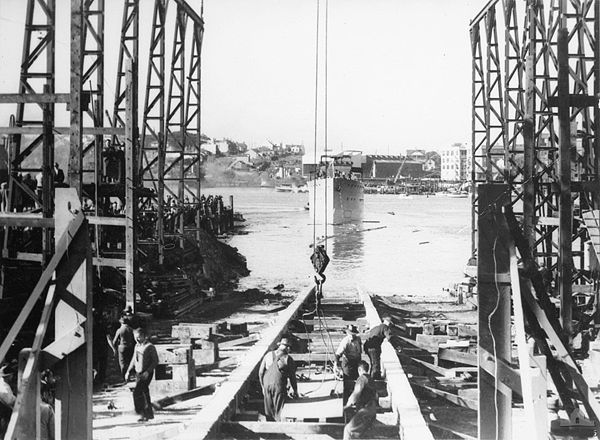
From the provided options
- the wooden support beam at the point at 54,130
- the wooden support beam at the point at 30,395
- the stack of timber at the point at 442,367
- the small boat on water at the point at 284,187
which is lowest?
the stack of timber at the point at 442,367

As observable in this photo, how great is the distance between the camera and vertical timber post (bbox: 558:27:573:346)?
9.73m

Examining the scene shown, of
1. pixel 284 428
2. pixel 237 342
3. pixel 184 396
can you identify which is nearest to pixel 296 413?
pixel 284 428

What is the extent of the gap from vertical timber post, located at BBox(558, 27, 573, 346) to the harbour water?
3883 mm

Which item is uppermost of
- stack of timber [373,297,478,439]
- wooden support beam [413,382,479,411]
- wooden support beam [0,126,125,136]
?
wooden support beam [0,126,125,136]

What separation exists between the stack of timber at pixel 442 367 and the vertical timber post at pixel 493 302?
2727 mm

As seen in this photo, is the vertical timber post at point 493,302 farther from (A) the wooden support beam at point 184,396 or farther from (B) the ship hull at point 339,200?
(B) the ship hull at point 339,200

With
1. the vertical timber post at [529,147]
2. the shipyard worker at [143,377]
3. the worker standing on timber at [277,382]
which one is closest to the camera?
the worker standing on timber at [277,382]

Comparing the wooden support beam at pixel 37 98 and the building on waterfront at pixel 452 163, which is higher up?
the building on waterfront at pixel 452 163

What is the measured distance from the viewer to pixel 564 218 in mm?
10133

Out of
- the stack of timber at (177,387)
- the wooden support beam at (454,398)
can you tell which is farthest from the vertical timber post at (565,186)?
the stack of timber at (177,387)

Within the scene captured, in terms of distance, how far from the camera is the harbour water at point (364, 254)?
2850cm

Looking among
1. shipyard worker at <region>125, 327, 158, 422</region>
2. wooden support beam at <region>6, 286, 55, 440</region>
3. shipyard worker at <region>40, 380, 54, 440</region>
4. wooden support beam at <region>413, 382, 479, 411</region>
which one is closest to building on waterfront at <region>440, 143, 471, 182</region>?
wooden support beam at <region>413, 382, 479, 411</region>

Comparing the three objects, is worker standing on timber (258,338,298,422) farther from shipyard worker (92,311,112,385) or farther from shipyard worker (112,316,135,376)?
shipyard worker (92,311,112,385)

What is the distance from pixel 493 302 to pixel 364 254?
1493 inches
